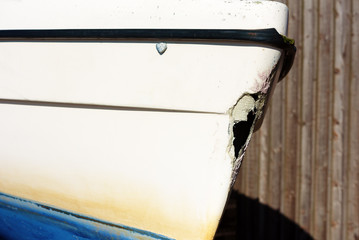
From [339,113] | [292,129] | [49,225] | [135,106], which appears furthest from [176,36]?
[292,129]

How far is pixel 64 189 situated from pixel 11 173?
12.6 inches

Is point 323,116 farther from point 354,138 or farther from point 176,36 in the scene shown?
point 176,36

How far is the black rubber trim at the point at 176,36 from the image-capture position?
76.1 inches

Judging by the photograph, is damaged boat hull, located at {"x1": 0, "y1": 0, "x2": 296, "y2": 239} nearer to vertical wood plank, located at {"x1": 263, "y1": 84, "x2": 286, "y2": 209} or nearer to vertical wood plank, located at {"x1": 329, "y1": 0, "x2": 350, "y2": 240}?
vertical wood plank, located at {"x1": 329, "y1": 0, "x2": 350, "y2": 240}

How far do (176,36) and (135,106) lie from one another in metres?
0.33

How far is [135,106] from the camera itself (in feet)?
6.86

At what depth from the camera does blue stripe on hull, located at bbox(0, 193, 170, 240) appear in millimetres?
2243

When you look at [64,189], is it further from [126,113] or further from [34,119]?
[126,113]

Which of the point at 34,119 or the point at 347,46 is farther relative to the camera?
the point at 347,46

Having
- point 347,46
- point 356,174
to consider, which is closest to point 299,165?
point 356,174

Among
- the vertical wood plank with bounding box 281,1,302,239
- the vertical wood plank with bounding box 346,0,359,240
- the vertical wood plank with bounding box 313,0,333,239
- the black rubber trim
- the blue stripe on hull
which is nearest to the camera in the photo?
the black rubber trim

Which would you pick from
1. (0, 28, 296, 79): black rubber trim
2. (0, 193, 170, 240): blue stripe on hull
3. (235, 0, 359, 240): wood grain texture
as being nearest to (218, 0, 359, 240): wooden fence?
(235, 0, 359, 240): wood grain texture

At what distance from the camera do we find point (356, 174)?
3379mm

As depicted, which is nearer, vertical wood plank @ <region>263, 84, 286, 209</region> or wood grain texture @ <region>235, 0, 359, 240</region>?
wood grain texture @ <region>235, 0, 359, 240</region>
